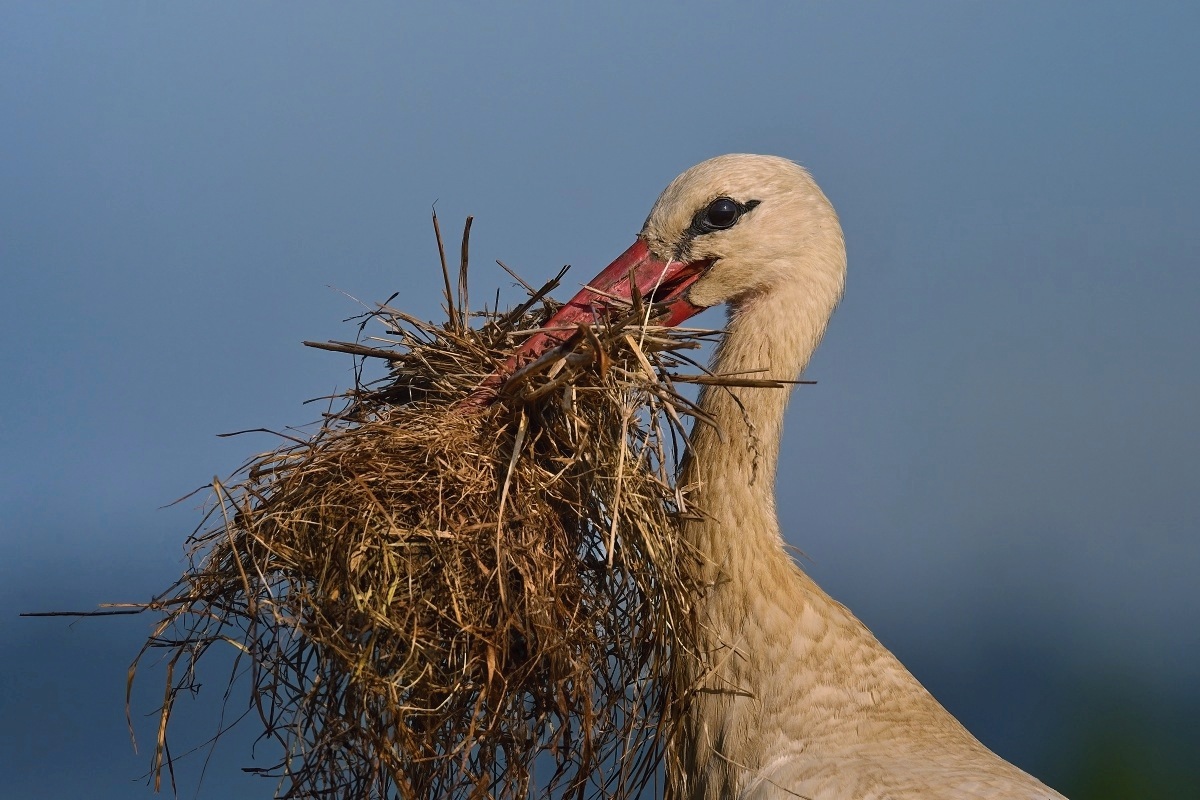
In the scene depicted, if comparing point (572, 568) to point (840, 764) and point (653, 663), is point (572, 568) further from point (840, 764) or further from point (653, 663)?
point (840, 764)

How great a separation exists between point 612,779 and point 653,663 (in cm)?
19

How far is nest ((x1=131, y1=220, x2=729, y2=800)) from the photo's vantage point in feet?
4.39

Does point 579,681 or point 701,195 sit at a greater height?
point 701,195

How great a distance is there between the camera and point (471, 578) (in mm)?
1355

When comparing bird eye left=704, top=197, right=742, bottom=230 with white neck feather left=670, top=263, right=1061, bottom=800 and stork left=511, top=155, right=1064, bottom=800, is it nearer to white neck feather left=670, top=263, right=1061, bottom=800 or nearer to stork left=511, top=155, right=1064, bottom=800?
stork left=511, top=155, right=1064, bottom=800

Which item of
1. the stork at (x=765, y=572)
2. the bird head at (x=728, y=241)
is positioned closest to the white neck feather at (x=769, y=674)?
the stork at (x=765, y=572)

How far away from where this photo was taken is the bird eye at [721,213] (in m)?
1.79

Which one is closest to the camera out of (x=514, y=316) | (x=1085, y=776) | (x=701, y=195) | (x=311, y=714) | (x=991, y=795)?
(x=311, y=714)

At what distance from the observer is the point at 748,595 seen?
5.48ft

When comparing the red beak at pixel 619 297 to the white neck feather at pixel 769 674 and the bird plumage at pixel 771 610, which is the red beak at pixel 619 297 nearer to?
the bird plumage at pixel 771 610

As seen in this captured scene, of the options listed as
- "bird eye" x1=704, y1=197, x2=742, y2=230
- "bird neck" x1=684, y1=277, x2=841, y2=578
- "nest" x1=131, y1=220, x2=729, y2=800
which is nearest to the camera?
"nest" x1=131, y1=220, x2=729, y2=800

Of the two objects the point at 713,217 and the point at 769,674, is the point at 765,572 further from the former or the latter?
the point at 713,217

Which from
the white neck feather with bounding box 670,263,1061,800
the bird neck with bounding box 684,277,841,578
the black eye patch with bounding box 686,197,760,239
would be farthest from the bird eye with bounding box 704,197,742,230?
the white neck feather with bounding box 670,263,1061,800

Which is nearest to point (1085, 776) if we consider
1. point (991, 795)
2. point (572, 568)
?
point (991, 795)
